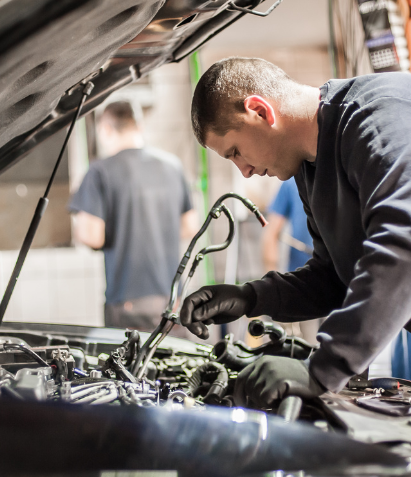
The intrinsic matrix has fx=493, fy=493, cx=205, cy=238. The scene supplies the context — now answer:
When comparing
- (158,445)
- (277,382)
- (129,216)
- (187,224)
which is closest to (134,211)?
(129,216)

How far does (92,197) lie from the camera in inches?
112

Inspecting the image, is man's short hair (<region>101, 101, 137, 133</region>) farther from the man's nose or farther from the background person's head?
the man's nose

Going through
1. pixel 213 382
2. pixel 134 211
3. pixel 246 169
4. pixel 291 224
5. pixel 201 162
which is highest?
pixel 201 162

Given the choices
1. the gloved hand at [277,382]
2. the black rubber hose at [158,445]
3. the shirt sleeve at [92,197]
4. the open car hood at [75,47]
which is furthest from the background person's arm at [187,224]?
the black rubber hose at [158,445]

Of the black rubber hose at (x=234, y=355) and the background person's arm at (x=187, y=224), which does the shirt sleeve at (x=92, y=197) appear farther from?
the black rubber hose at (x=234, y=355)

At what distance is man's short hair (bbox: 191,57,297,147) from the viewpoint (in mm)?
1167

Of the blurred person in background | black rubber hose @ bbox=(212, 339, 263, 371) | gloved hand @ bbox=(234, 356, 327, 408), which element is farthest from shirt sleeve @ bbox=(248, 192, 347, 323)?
the blurred person in background

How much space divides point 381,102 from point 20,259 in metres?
0.99

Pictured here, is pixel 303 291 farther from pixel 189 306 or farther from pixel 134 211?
pixel 134 211

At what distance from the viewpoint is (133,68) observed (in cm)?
147

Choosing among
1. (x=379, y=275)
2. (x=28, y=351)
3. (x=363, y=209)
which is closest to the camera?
(x=379, y=275)

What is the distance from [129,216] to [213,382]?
1.74m

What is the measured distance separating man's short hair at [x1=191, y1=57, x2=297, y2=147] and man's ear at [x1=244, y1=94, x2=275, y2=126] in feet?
0.05

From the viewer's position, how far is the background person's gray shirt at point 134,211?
112 inches
